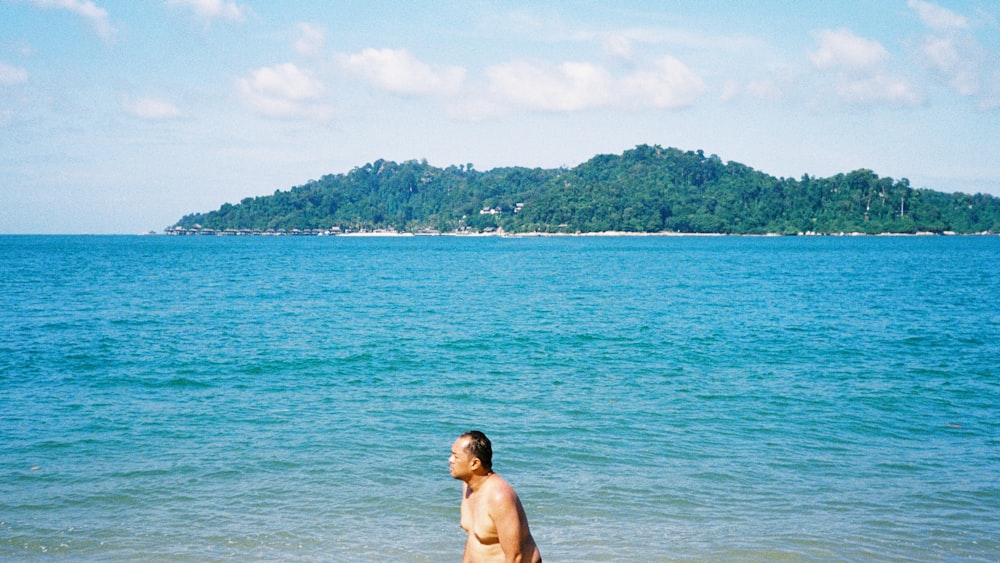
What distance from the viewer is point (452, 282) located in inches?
2594

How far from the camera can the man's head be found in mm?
5500

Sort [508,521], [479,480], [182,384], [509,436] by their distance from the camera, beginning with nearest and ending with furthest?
[508,521] < [479,480] < [509,436] < [182,384]

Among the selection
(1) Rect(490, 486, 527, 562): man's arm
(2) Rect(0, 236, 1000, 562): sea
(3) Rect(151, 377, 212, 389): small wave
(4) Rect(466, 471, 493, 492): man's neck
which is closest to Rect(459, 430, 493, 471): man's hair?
(4) Rect(466, 471, 493, 492): man's neck

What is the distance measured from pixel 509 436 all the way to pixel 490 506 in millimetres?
9689

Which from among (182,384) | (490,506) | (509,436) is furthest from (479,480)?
(182,384)

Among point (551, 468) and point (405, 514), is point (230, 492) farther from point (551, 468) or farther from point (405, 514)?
point (551, 468)

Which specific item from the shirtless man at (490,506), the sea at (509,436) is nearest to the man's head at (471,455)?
the shirtless man at (490,506)

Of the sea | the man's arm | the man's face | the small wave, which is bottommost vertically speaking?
the small wave

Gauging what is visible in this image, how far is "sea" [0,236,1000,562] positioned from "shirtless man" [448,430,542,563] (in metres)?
3.90

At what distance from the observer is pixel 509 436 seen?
49.5 feet

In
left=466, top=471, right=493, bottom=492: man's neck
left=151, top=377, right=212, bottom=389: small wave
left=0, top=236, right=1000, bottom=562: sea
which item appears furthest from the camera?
left=151, top=377, right=212, bottom=389: small wave

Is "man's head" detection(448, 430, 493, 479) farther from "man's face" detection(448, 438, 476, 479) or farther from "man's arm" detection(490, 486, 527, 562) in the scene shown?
"man's arm" detection(490, 486, 527, 562)

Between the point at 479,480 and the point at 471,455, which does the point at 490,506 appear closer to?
the point at 479,480

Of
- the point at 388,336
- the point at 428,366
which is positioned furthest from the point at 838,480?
the point at 388,336
